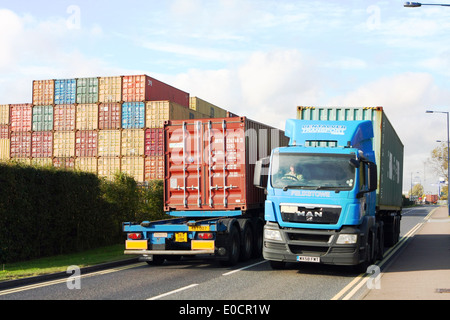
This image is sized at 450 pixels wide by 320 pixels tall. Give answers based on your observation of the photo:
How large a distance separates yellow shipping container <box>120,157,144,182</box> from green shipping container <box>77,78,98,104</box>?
4636 millimetres

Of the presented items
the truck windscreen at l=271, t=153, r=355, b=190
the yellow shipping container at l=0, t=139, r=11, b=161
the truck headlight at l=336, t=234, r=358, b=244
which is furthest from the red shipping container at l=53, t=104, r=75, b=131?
the truck headlight at l=336, t=234, r=358, b=244

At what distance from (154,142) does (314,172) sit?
2207 cm

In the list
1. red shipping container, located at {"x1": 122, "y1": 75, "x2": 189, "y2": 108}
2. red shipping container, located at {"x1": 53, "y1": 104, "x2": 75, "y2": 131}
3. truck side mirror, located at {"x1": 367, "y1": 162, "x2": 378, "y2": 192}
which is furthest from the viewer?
red shipping container, located at {"x1": 53, "y1": 104, "x2": 75, "y2": 131}

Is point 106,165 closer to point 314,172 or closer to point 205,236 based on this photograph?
point 205,236

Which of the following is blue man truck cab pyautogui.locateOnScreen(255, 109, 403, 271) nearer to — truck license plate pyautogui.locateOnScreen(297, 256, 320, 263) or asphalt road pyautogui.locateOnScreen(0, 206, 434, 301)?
truck license plate pyautogui.locateOnScreen(297, 256, 320, 263)

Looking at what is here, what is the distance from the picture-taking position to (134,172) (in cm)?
3356

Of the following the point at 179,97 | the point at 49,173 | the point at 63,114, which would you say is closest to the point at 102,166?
the point at 63,114

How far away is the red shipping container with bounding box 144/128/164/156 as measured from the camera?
3300 centimetres

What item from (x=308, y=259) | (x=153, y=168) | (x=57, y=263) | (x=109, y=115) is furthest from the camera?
(x=109, y=115)

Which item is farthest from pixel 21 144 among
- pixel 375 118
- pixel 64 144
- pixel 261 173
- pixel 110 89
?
pixel 261 173

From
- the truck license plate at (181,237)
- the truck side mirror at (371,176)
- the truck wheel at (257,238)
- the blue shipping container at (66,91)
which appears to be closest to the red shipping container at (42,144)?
the blue shipping container at (66,91)

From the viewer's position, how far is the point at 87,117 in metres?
35.2

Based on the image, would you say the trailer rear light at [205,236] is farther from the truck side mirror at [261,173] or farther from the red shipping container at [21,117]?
the red shipping container at [21,117]

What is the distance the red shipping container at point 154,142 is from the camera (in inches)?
1299
